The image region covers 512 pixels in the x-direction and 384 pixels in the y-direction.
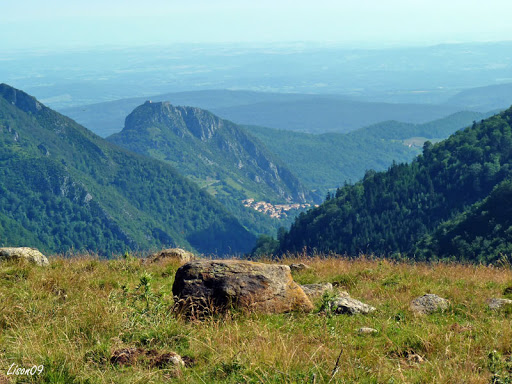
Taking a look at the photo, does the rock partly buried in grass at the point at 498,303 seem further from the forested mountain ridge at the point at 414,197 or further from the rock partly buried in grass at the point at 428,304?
the forested mountain ridge at the point at 414,197

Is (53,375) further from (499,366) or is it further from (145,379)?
(499,366)

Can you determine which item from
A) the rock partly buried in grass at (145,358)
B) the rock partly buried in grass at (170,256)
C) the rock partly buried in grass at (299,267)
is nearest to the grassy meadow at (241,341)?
the rock partly buried in grass at (145,358)

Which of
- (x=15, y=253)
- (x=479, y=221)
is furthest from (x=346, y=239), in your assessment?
(x=15, y=253)

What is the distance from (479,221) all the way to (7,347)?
213 ft

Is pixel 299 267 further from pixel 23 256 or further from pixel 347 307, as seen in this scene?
pixel 23 256

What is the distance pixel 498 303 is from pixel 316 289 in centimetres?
372

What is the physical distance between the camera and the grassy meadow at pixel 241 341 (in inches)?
253

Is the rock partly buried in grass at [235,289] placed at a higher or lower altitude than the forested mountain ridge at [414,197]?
higher

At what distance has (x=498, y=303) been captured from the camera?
33.1ft

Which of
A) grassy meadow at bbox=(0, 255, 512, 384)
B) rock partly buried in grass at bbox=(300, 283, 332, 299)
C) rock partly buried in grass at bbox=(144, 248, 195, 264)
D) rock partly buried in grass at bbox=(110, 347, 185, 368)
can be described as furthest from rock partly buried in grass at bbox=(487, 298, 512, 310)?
rock partly buried in grass at bbox=(144, 248, 195, 264)

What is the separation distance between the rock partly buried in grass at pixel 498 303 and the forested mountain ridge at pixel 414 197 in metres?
85.6

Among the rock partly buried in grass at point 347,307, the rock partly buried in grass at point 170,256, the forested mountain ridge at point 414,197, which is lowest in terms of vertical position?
the forested mountain ridge at point 414,197

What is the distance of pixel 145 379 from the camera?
245 inches

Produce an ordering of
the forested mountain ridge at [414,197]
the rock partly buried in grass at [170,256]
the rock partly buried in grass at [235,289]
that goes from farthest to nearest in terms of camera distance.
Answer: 1. the forested mountain ridge at [414,197]
2. the rock partly buried in grass at [170,256]
3. the rock partly buried in grass at [235,289]
